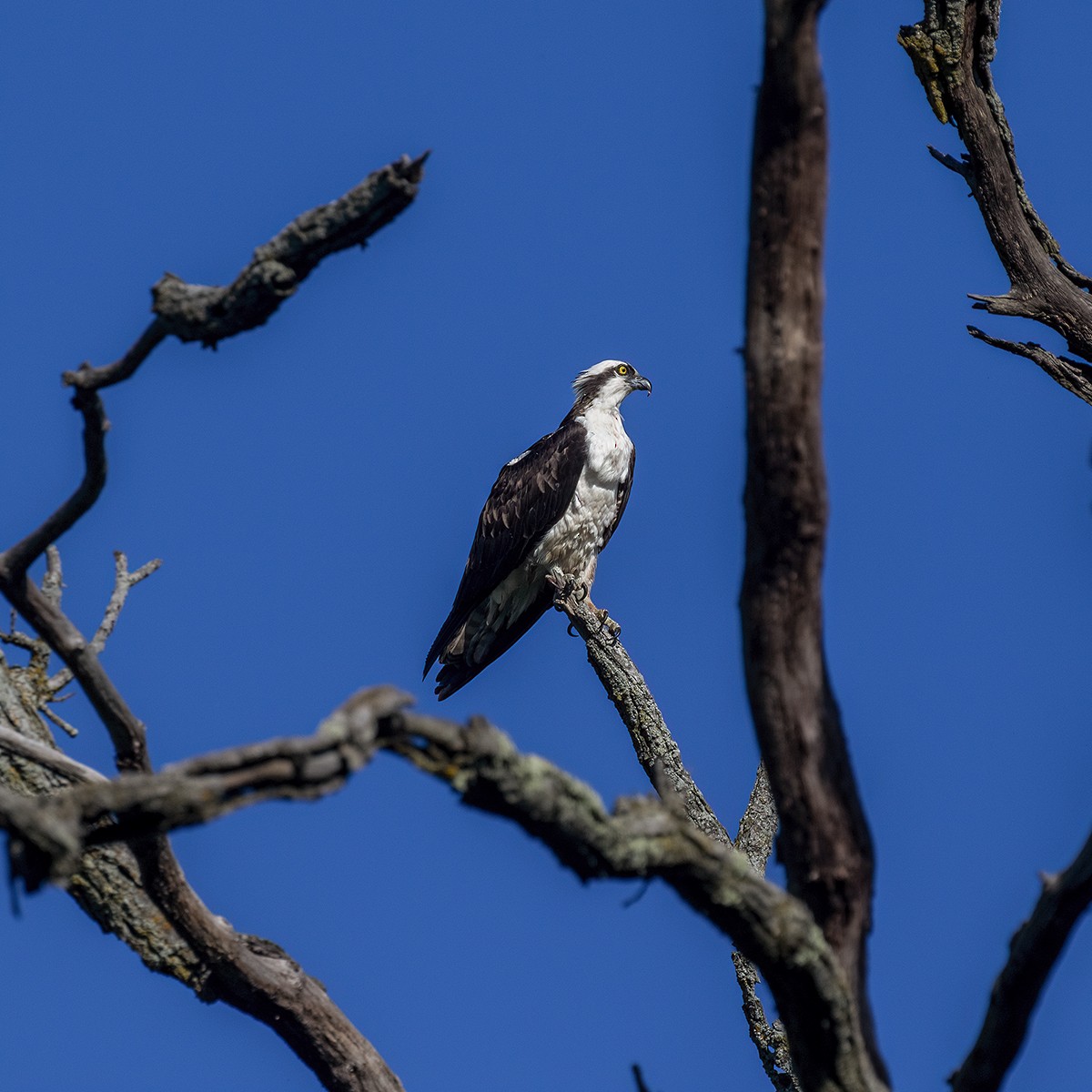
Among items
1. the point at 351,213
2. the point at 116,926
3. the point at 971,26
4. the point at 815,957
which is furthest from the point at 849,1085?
the point at 971,26

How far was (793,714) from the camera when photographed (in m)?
3.22

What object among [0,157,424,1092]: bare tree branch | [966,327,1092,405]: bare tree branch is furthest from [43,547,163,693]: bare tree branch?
[966,327,1092,405]: bare tree branch

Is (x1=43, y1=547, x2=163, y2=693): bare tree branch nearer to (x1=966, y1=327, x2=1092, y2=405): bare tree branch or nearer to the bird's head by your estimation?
(x1=966, y1=327, x2=1092, y2=405): bare tree branch

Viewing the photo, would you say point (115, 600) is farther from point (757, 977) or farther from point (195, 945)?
point (757, 977)

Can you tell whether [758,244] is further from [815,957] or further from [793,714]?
[815,957]

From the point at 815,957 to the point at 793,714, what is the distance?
0.50 metres

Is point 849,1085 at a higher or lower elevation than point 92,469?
lower

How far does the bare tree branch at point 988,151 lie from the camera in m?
6.25

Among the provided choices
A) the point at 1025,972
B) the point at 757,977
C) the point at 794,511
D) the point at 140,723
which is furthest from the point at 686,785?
the point at 794,511

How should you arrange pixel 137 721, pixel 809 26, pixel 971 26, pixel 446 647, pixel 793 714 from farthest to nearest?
1. pixel 446 647
2. pixel 971 26
3. pixel 137 721
4. pixel 793 714
5. pixel 809 26

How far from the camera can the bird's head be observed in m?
11.3

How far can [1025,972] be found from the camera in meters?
3.19

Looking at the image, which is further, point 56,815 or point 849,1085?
point 849,1085

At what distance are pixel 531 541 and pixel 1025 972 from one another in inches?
289
